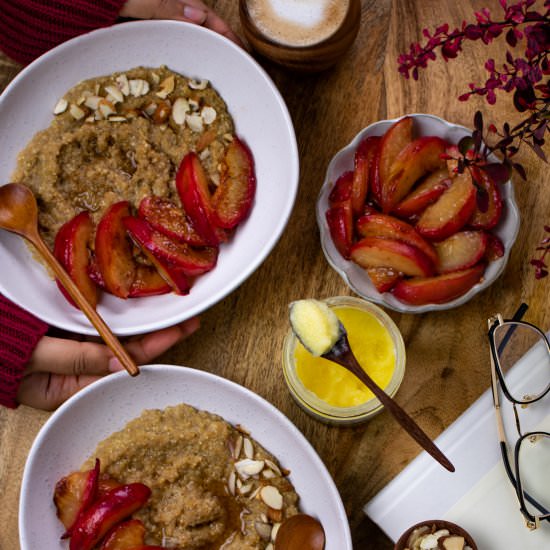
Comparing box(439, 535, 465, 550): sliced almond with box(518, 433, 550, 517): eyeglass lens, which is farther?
box(518, 433, 550, 517): eyeglass lens

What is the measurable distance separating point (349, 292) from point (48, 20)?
0.82 meters

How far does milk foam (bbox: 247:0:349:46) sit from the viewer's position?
4.91 feet

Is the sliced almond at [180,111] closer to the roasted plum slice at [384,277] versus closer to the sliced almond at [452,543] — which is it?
the roasted plum slice at [384,277]

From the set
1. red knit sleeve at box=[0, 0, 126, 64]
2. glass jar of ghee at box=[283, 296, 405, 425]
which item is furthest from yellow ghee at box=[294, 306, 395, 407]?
red knit sleeve at box=[0, 0, 126, 64]

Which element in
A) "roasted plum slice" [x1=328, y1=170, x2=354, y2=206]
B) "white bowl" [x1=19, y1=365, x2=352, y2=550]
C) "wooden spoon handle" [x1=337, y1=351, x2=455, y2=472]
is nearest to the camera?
"wooden spoon handle" [x1=337, y1=351, x2=455, y2=472]

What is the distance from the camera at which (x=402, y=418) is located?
131cm

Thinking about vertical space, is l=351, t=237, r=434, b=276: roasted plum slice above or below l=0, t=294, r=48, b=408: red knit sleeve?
above

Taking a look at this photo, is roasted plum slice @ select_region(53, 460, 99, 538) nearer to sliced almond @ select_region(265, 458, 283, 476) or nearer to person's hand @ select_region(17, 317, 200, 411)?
person's hand @ select_region(17, 317, 200, 411)

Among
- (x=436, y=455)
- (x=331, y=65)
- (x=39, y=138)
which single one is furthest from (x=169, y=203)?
(x=436, y=455)

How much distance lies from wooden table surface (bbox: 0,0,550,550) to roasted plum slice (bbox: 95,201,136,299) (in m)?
0.20

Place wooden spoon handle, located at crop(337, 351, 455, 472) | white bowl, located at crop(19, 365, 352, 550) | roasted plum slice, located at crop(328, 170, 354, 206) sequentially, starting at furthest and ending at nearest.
→ roasted plum slice, located at crop(328, 170, 354, 206), white bowl, located at crop(19, 365, 352, 550), wooden spoon handle, located at crop(337, 351, 455, 472)

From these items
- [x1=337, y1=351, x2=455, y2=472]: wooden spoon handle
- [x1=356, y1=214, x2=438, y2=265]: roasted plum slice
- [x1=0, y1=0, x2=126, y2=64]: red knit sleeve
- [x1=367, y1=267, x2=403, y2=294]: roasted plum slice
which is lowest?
[x1=337, y1=351, x2=455, y2=472]: wooden spoon handle

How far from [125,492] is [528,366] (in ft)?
2.66

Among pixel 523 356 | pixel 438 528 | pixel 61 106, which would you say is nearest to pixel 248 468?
pixel 438 528
